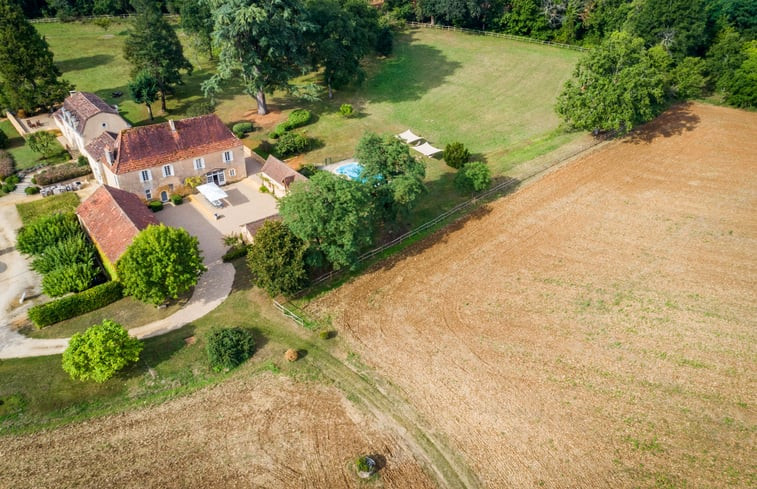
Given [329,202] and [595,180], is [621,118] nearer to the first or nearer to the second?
[595,180]

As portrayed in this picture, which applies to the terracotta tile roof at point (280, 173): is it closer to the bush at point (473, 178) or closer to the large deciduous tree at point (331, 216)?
the large deciduous tree at point (331, 216)

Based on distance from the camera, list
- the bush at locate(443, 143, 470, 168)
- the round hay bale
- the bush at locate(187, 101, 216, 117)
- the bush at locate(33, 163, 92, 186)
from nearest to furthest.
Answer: the round hay bale → the bush at locate(33, 163, 92, 186) → the bush at locate(443, 143, 470, 168) → the bush at locate(187, 101, 216, 117)

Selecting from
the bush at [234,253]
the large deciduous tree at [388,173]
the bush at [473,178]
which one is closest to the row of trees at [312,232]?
the large deciduous tree at [388,173]

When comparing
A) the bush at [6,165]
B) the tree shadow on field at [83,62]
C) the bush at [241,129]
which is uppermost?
the tree shadow on field at [83,62]

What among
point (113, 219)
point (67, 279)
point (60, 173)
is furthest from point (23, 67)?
point (67, 279)

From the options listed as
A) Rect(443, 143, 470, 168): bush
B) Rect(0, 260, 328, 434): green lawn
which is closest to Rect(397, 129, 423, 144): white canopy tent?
Rect(443, 143, 470, 168): bush

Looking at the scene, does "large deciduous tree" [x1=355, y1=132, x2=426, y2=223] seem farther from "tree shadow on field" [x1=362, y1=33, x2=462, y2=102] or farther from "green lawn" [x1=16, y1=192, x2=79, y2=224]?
"tree shadow on field" [x1=362, y1=33, x2=462, y2=102]
